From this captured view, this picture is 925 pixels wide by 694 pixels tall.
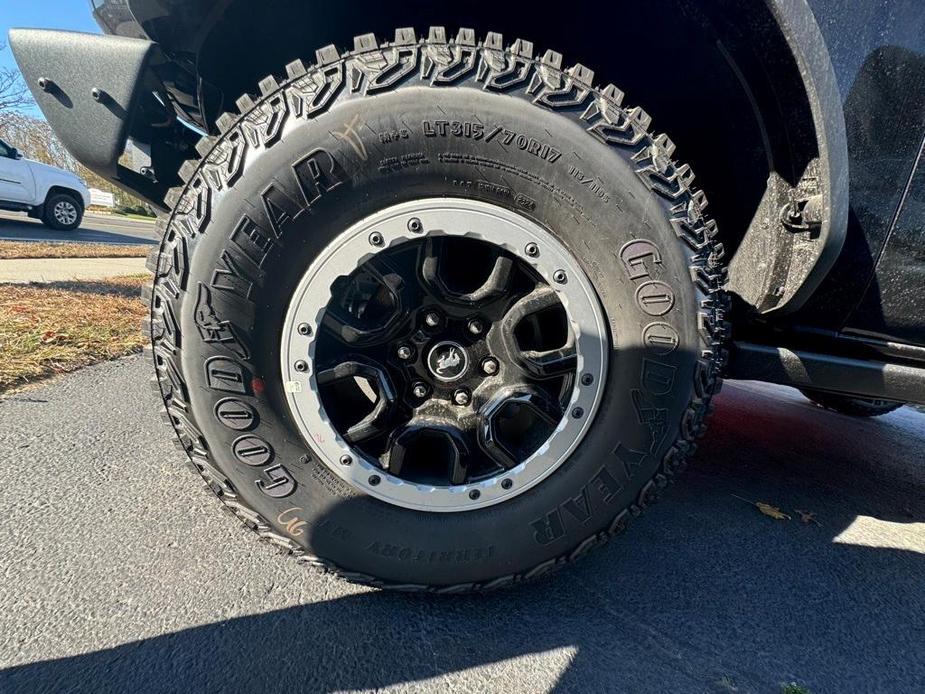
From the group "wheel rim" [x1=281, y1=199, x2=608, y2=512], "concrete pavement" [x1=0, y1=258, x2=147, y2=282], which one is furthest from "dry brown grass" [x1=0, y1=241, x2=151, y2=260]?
"wheel rim" [x1=281, y1=199, x2=608, y2=512]

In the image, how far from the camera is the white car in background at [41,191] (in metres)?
10.4

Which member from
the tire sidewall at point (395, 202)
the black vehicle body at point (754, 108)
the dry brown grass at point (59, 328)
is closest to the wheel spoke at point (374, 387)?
the tire sidewall at point (395, 202)

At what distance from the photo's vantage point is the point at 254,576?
1293mm

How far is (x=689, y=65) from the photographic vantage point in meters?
1.44

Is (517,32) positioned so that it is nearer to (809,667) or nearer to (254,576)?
(254,576)

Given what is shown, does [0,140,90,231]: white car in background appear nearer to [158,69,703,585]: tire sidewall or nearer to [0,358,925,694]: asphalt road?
Result: [0,358,925,694]: asphalt road

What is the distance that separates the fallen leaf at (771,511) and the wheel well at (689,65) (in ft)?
2.98

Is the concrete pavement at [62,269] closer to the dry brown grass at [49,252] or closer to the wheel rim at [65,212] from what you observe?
the dry brown grass at [49,252]

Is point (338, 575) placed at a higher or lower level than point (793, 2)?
lower

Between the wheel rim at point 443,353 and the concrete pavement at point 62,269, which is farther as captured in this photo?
the concrete pavement at point 62,269

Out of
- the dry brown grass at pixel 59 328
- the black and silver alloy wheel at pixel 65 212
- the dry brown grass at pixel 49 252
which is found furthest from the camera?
the black and silver alloy wheel at pixel 65 212

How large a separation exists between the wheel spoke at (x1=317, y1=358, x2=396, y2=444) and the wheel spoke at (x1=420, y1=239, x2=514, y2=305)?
0.28 metres

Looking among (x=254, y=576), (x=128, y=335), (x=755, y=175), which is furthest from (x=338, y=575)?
(x=128, y=335)

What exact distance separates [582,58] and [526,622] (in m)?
1.75
